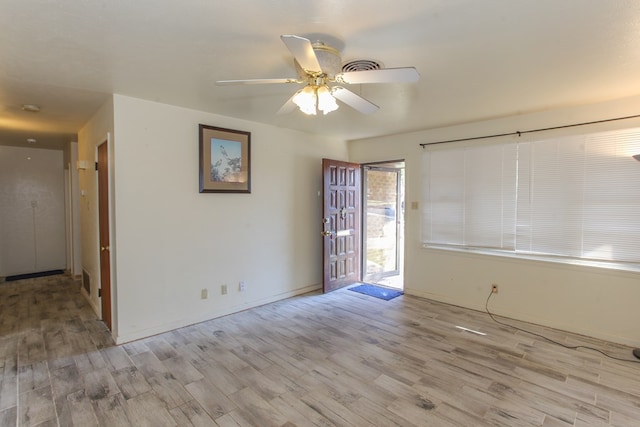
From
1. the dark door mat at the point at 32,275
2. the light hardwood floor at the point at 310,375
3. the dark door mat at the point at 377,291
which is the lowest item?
the light hardwood floor at the point at 310,375

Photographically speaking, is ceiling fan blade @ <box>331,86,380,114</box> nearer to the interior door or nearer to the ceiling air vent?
the ceiling air vent

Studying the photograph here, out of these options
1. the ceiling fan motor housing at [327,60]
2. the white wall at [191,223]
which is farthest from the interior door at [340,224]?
the ceiling fan motor housing at [327,60]

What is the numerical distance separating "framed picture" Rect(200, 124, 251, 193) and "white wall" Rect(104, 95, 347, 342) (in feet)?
0.29

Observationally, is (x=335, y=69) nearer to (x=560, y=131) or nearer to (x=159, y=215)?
(x=159, y=215)

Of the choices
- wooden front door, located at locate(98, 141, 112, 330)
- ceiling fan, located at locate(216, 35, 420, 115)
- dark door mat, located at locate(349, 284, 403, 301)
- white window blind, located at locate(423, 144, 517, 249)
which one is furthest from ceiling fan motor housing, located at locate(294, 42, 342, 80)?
dark door mat, located at locate(349, 284, 403, 301)

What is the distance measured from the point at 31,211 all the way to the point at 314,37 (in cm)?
672

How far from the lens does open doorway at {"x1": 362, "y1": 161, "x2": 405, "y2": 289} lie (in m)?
5.71

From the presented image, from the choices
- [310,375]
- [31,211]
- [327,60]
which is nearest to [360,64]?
[327,60]

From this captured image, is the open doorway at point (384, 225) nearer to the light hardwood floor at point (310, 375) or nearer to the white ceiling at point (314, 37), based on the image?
the light hardwood floor at point (310, 375)

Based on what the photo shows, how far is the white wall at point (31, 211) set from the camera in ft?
18.5

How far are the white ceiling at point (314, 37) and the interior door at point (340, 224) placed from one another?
1.67m

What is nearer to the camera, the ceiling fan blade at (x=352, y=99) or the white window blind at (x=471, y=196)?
the ceiling fan blade at (x=352, y=99)

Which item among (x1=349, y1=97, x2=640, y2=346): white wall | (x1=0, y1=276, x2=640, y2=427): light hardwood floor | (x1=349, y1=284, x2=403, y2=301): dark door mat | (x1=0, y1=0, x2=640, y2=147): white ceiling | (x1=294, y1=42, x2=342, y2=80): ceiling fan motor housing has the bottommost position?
(x1=0, y1=276, x2=640, y2=427): light hardwood floor

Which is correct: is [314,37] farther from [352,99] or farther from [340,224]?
[340,224]
